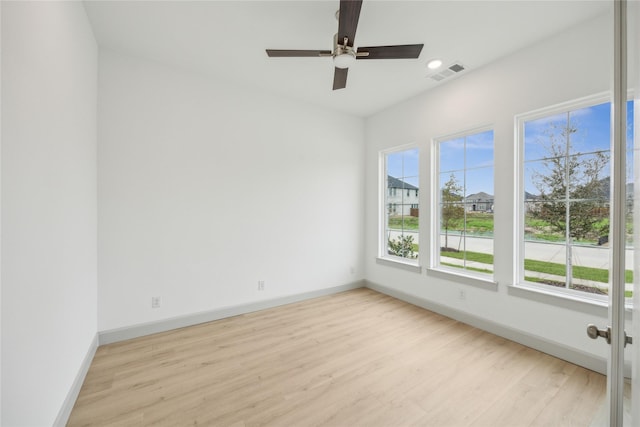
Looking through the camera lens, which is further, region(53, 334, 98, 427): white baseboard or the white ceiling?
the white ceiling

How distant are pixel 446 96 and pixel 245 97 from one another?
2.54 meters

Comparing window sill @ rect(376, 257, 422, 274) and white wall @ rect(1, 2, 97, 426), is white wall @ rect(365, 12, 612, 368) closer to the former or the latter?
window sill @ rect(376, 257, 422, 274)

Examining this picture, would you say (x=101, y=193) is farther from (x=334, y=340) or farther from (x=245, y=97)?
(x=334, y=340)

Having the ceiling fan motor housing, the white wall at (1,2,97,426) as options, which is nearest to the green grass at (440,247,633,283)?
the ceiling fan motor housing

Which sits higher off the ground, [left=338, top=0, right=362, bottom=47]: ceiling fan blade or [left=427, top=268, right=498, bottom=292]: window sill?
[left=338, top=0, right=362, bottom=47]: ceiling fan blade

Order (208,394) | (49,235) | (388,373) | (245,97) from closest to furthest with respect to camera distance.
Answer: (49,235), (208,394), (388,373), (245,97)

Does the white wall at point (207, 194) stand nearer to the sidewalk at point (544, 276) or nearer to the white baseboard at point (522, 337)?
the white baseboard at point (522, 337)

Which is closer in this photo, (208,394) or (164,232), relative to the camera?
(208,394)

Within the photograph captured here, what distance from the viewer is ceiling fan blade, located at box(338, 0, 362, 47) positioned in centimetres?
159

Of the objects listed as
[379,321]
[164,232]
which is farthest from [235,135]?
[379,321]

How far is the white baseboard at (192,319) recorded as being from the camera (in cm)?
260

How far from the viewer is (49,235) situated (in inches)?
57.4

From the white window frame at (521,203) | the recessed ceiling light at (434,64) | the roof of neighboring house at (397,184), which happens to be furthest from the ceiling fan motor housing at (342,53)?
the roof of neighboring house at (397,184)

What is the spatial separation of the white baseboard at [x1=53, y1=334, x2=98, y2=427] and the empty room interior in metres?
0.02
